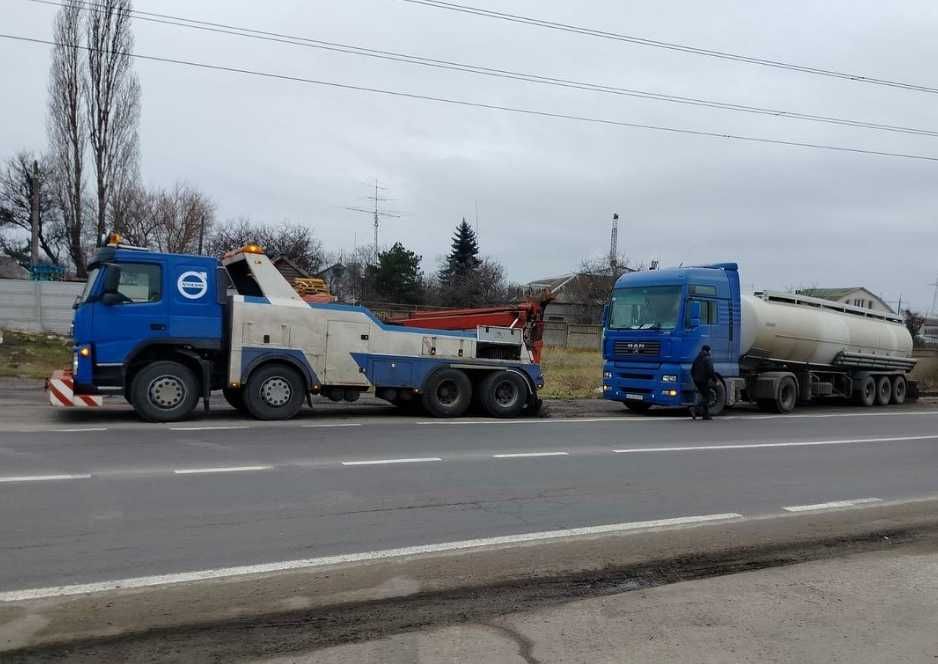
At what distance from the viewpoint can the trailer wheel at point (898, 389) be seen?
80.8ft

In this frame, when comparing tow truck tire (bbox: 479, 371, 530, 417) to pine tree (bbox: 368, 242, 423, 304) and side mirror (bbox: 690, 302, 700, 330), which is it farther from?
pine tree (bbox: 368, 242, 423, 304)

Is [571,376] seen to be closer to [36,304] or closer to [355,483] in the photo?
[36,304]

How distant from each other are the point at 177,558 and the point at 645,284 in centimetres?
1417

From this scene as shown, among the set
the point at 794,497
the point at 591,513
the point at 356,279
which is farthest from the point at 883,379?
the point at 356,279

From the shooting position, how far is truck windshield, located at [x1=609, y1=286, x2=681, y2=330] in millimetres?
17453

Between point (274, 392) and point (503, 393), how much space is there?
15.6 ft

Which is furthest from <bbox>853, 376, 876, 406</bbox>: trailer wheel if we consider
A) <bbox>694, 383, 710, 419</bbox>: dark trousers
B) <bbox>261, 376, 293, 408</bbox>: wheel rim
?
<bbox>261, 376, 293, 408</bbox>: wheel rim

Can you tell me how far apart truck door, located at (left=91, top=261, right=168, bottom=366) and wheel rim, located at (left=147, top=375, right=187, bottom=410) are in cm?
66

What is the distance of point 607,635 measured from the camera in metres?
4.59

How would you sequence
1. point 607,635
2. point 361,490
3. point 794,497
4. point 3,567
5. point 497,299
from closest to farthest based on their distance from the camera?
point 607,635, point 3,567, point 361,490, point 794,497, point 497,299

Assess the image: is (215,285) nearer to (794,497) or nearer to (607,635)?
(794,497)

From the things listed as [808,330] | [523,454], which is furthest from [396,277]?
[523,454]

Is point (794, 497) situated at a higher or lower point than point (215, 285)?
lower

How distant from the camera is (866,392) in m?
23.3
